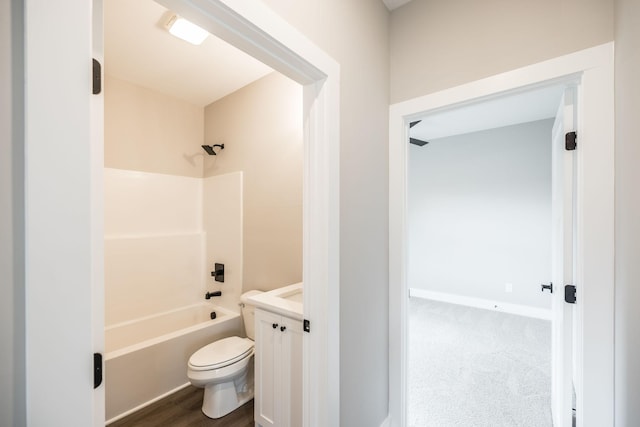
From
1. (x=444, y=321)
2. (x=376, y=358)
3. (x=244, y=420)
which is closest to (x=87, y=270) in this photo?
(x=376, y=358)

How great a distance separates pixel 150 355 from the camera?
2.04 meters

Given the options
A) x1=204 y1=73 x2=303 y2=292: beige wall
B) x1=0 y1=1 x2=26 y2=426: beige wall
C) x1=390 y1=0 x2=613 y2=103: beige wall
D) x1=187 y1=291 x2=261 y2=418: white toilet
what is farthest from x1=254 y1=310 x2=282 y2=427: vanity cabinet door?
x1=390 y1=0 x2=613 y2=103: beige wall

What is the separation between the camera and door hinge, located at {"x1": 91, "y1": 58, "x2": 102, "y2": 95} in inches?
24.4

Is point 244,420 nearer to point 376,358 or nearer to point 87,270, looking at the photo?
point 376,358

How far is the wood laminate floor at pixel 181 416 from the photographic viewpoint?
183 cm

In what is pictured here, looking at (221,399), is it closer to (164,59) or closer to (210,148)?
(210,148)

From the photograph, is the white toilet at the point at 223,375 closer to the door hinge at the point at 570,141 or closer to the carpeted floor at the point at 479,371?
the carpeted floor at the point at 479,371

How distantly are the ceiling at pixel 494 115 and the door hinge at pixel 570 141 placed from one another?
155cm

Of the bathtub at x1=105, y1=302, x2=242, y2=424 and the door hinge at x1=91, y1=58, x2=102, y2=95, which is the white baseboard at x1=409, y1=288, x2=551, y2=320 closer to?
the bathtub at x1=105, y1=302, x2=242, y2=424

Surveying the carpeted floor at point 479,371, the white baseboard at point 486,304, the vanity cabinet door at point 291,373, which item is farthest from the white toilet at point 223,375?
the white baseboard at point 486,304

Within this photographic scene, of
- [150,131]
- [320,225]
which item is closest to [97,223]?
[320,225]

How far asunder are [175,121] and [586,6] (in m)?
3.19

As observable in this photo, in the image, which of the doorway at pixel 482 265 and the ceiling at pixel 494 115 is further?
the ceiling at pixel 494 115

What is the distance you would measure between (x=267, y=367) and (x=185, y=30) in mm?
2248
